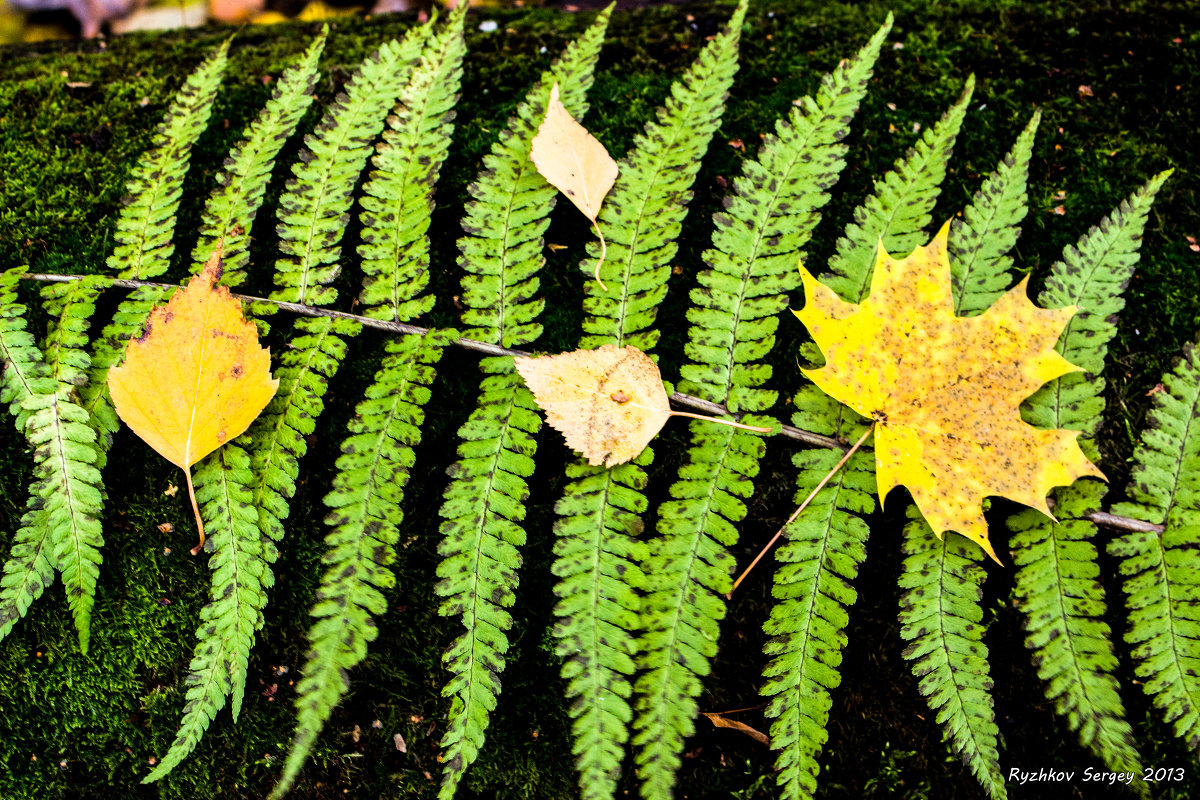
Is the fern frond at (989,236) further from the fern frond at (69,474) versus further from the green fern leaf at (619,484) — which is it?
the fern frond at (69,474)

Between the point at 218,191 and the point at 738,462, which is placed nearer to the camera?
the point at 738,462

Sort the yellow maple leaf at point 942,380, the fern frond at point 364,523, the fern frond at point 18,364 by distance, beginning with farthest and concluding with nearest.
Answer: the fern frond at point 18,364, the yellow maple leaf at point 942,380, the fern frond at point 364,523

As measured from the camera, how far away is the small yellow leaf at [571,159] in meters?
2.18

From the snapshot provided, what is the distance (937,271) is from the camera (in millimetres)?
1986

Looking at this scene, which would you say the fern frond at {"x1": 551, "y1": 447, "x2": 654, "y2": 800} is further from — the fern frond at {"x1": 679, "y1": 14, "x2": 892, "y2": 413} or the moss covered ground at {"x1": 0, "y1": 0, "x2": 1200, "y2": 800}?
the fern frond at {"x1": 679, "y1": 14, "x2": 892, "y2": 413}

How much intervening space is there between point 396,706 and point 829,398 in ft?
5.43

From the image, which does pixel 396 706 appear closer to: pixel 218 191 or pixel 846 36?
pixel 218 191

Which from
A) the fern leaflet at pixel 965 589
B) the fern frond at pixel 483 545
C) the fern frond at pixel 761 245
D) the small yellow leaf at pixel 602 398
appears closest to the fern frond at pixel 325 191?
the fern frond at pixel 483 545

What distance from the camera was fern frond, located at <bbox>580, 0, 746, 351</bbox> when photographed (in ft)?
7.00

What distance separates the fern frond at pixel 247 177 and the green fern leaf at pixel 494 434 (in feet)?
2.36

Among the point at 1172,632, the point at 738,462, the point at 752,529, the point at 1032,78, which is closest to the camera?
the point at 1172,632

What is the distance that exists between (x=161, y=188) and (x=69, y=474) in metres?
0.97

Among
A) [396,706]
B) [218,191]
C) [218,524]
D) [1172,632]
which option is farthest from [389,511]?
[1172,632]

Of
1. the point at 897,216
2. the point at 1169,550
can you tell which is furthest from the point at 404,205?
the point at 1169,550
